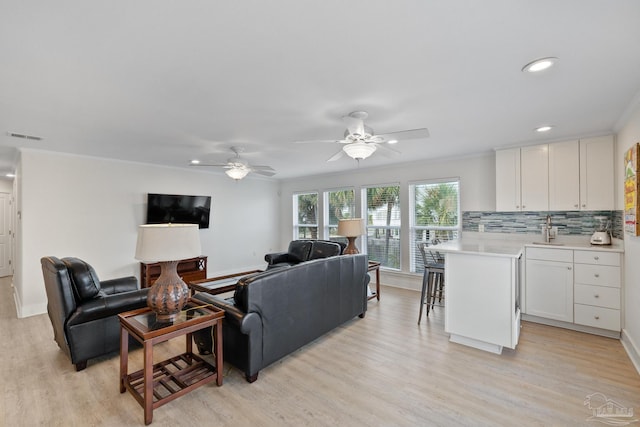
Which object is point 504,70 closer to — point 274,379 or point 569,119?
point 569,119

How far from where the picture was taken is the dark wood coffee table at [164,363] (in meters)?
1.95

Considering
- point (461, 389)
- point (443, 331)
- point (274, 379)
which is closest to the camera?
point (461, 389)

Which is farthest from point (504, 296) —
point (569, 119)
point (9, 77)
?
point (9, 77)

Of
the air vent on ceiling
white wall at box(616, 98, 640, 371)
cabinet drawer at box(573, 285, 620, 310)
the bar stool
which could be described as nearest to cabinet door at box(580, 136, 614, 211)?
white wall at box(616, 98, 640, 371)

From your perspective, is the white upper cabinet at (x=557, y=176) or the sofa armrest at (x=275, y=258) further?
the sofa armrest at (x=275, y=258)

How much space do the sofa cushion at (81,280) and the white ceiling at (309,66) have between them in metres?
1.45

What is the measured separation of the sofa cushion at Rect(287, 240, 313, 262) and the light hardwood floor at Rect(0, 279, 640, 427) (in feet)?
7.85

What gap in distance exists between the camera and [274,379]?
8.02 feet

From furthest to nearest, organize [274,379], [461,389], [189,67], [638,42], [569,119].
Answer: [569,119], [274,379], [461,389], [189,67], [638,42]

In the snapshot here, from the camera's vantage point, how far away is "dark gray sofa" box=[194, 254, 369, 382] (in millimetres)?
2359

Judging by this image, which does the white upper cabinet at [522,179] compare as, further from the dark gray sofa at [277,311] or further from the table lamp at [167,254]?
the table lamp at [167,254]

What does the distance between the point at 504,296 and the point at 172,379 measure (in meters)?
3.09

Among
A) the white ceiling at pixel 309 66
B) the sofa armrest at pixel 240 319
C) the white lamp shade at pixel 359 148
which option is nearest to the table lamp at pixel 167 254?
the sofa armrest at pixel 240 319

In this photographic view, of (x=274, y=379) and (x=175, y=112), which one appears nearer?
(x=274, y=379)
